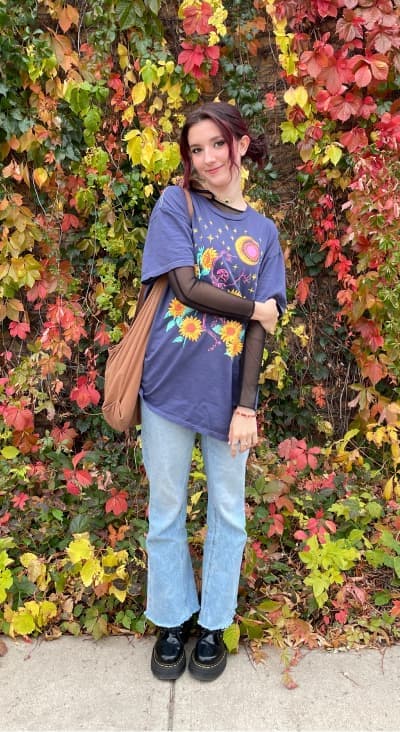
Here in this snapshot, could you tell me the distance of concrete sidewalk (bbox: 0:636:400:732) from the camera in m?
1.81

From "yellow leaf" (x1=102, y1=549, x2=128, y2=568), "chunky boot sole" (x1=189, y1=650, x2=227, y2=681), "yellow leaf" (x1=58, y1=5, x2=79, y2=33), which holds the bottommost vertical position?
"chunky boot sole" (x1=189, y1=650, x2=227, y2=681)

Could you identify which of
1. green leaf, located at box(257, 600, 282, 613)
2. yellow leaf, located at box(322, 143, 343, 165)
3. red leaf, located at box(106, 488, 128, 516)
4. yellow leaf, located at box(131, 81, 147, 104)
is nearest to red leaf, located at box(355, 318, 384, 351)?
yellow leaf, located at box(322, 143, 343, 165)

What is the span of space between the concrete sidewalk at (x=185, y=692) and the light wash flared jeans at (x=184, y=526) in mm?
222

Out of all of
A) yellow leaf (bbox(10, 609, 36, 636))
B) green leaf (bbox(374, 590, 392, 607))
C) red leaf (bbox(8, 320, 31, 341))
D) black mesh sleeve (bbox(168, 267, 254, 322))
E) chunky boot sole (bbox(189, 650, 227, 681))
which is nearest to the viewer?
black mesh sleeve (bbox(168, 267, 254, 322))

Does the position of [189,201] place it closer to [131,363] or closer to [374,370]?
[131,363]

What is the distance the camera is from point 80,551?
7.28 feet

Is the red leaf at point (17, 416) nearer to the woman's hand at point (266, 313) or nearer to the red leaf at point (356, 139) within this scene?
the woman's hand at point (266, 313)

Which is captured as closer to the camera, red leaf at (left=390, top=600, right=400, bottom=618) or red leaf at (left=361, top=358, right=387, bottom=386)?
red leaf at (left=390, top=600, right=400, bottom=618)

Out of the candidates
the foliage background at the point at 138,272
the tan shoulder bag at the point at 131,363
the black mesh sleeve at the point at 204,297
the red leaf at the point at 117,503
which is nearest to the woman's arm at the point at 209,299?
the black mesh sleeve at the point at 204,297

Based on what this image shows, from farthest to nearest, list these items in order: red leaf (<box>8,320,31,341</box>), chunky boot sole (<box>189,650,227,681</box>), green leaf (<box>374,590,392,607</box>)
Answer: red leaf (<box>8,320,31,341</box>) → green leaf (<box>374,590,392,607</box>) → chunky boot sole (<box>189,650,227,681</box>)

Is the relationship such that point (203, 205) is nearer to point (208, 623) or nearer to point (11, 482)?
point (208, 623)

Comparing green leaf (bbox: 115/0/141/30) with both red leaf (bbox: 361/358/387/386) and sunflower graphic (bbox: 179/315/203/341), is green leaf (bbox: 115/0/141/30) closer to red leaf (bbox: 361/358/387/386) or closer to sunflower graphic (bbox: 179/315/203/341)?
sunflower graphic (bbox: 179/315/203/341)

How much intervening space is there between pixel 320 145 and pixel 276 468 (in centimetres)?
150

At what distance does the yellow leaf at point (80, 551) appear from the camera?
2207 millimetres
